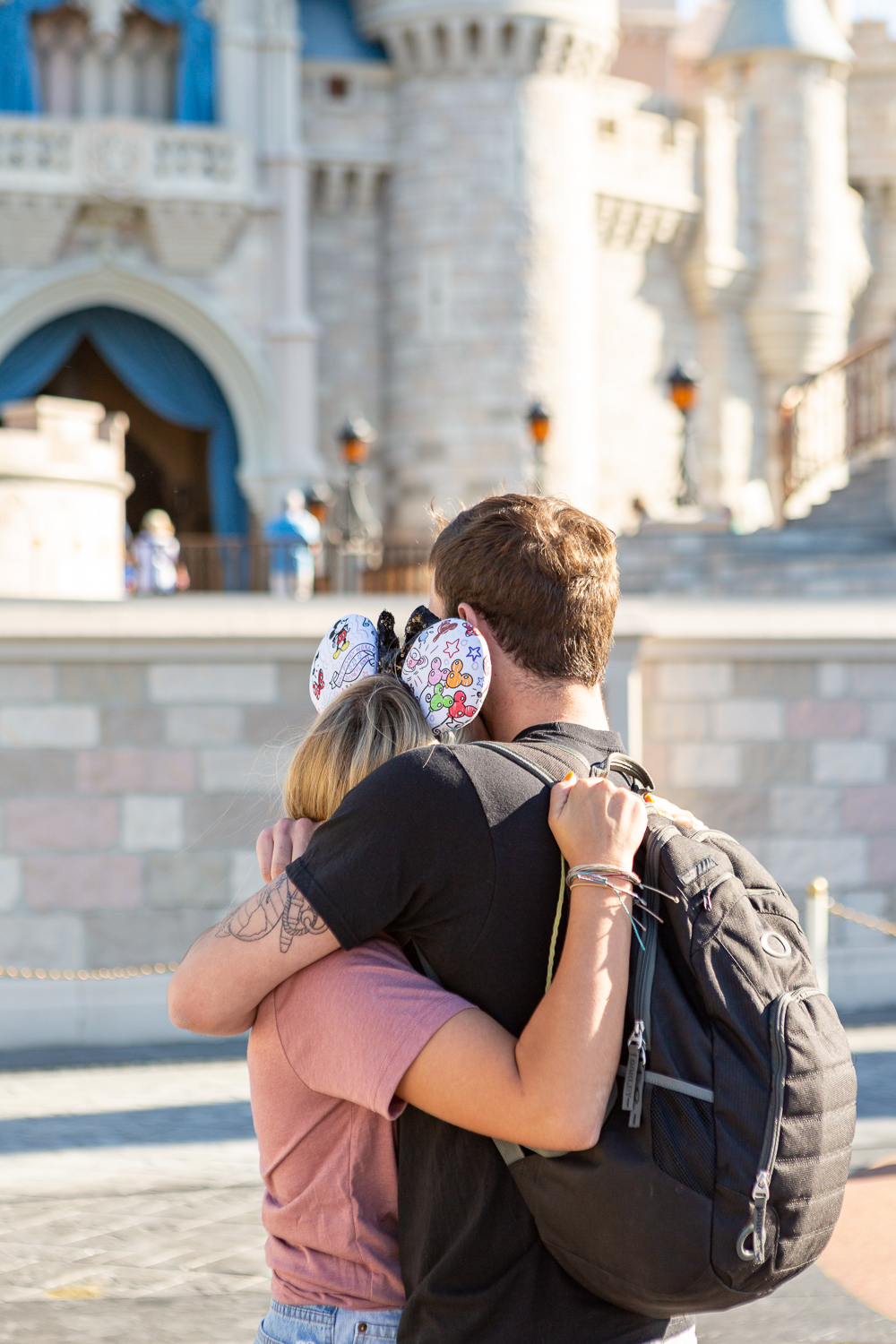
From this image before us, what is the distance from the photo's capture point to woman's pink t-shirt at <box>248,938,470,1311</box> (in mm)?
1396

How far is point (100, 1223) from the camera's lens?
130 inches

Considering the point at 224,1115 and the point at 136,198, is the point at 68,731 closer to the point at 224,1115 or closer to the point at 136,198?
the point at 224,1115

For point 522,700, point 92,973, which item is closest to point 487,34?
point 92,973

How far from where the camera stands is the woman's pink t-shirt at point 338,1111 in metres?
1.40

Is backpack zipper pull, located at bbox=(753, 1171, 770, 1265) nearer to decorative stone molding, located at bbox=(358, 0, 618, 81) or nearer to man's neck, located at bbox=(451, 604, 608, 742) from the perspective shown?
man's neck, located at bbox=(451, 604, 608, 742)

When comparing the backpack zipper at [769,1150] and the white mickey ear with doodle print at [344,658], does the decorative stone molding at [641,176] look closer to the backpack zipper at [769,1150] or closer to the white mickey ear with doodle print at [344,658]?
the white mickey ear with doodle print at [344,658]

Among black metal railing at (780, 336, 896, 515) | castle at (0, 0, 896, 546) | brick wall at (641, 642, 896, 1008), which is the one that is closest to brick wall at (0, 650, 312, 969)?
brick wall at (641, 642, 896, 1008)

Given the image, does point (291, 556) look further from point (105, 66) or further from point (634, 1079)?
point (634, 1079)

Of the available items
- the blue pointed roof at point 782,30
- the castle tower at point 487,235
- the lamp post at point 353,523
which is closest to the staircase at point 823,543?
the lamp post at point 353,523

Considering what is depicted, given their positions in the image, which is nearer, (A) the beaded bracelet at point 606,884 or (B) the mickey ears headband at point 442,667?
(A) the beaded bracelet at point 606,884

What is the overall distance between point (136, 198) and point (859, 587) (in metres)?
11.7

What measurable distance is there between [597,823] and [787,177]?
77.7 feet

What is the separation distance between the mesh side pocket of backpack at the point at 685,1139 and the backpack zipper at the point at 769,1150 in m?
0.04

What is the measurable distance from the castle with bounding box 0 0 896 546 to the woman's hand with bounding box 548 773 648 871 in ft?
60.0
